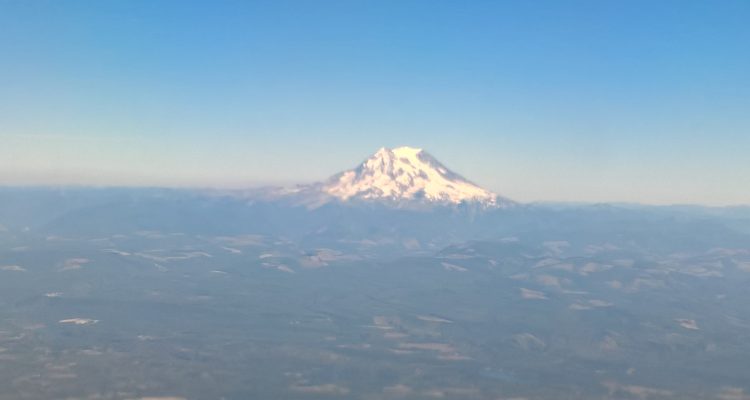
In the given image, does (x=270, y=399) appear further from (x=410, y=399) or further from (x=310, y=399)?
(x=410, y=399)

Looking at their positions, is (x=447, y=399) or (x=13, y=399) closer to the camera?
(x=13, y=399)

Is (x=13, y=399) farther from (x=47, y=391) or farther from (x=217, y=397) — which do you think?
(x=217, y=397)

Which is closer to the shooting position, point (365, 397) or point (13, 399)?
point (13, 399)

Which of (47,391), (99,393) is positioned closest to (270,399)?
A: (99,393)

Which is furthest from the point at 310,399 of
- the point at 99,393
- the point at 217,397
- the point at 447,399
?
the point at 99,393

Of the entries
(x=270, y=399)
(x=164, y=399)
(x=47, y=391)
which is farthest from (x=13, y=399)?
(x=270, y=399)

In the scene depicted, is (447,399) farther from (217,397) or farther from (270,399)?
(217,397)
